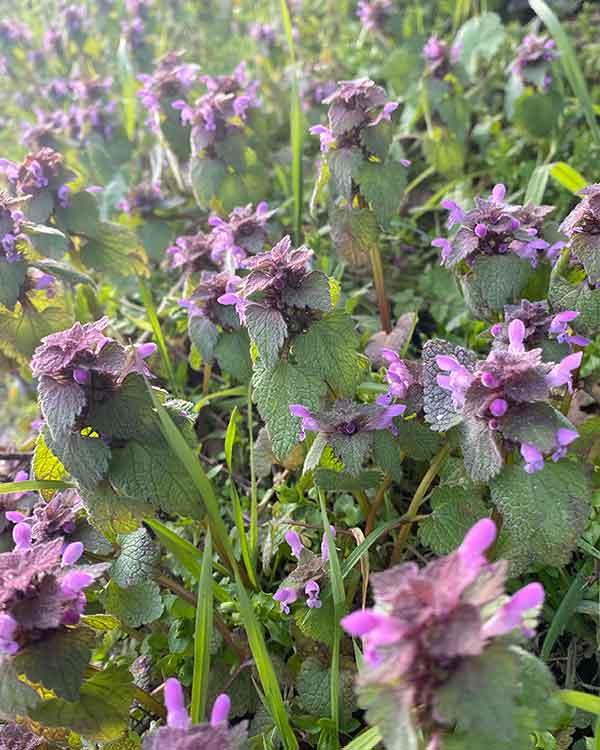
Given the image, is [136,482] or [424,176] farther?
[424,176]

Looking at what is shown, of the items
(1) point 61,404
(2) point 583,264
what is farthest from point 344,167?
(1) point 61,404

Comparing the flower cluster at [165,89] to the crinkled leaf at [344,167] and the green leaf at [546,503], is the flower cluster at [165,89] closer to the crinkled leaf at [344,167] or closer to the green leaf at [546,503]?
the crinkled leaf at [344,167]

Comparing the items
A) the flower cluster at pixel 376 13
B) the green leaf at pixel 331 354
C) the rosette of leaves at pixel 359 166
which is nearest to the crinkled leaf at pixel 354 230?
the rosette of leaves at pixel 359 166

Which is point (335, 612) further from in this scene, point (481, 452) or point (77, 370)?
point (77, 370)

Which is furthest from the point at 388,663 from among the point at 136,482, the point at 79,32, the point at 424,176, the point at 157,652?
the point at 79,32

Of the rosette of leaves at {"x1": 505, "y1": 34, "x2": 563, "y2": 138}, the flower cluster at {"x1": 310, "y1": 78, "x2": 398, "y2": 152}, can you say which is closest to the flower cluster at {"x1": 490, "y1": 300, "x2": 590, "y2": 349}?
the flower cluster at {"x1": 310, "y1": 78, "x2": 398, "y2": 152}

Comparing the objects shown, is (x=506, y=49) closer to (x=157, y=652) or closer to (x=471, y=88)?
(x=471, y=88)

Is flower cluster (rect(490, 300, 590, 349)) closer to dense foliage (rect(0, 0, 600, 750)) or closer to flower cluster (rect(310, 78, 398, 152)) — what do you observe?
dense foliage (rect(0, 0, 600, 750))

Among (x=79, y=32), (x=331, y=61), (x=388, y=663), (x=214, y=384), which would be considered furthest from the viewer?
(x=79, y=32)
